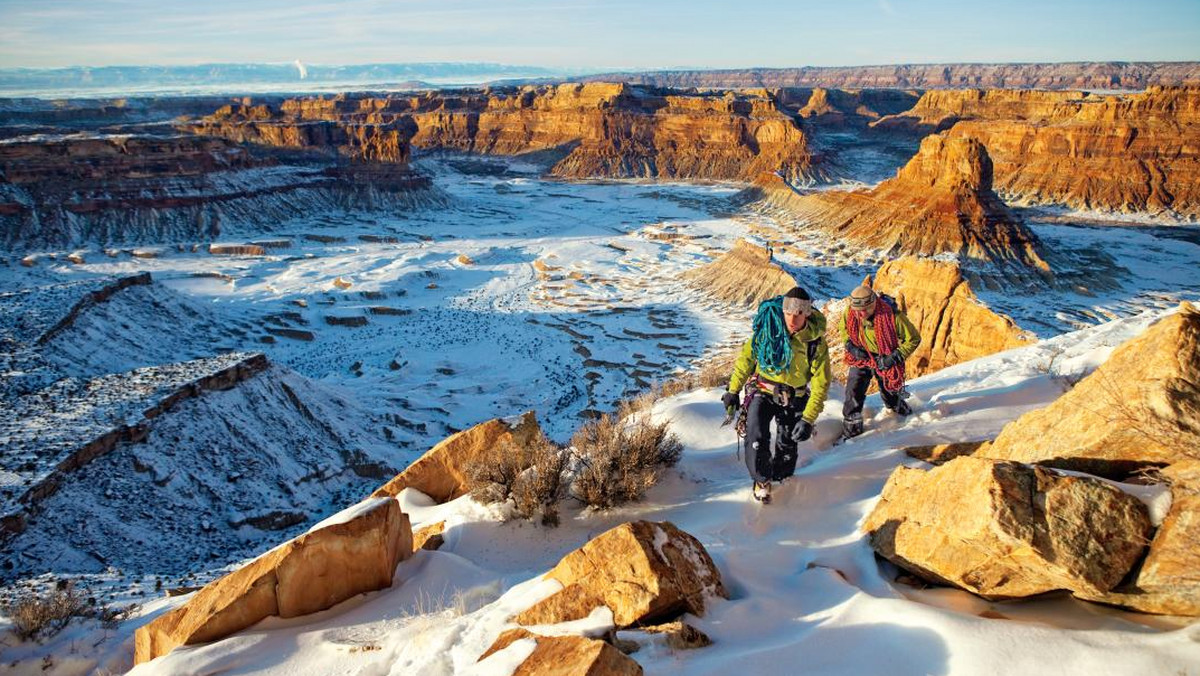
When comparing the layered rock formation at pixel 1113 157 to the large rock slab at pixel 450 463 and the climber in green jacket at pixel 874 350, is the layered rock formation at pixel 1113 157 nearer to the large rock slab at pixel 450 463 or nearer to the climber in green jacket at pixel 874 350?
the climber in green jacket at pixel 874 350

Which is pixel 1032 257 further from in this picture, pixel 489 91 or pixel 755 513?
pixel 489 91

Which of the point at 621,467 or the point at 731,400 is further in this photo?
the point at 621,467

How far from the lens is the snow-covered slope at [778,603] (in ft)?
10.6

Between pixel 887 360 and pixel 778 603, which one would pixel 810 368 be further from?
pixel 778 603

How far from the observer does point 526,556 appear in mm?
5773

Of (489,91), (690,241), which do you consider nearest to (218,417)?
(690,241)

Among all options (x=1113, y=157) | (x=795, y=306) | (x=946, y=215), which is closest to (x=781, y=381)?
(x=795, y=306)

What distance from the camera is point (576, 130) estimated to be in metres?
103

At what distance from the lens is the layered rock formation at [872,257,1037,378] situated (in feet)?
50.3

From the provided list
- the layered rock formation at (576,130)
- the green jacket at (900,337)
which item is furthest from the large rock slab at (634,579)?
the layered rock formation at (576,130)

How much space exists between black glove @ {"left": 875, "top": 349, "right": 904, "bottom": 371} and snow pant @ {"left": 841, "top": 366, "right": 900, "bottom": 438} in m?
0.12

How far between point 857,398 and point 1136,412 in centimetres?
345

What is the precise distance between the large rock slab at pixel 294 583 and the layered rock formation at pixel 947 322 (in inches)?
493

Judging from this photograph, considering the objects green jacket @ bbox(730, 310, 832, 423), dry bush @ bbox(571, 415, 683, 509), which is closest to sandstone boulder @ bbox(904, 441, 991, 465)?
green jacket @ bbox(730, 310, 832, 423)
